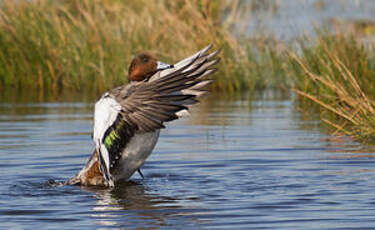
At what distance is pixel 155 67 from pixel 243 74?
9.52 meters

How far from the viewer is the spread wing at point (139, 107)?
712 cm

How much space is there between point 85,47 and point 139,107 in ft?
35.0

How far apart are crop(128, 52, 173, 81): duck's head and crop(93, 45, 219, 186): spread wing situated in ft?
1.24

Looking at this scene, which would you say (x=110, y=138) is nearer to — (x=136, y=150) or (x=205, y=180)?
(x=136, y=150)

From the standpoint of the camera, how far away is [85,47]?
17.7 metres

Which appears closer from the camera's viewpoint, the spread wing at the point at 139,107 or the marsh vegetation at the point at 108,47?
the spread wing at the point at 139,107

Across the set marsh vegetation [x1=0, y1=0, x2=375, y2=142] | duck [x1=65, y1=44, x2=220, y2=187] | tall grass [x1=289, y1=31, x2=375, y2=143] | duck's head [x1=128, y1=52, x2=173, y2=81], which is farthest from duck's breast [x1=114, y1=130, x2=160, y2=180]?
marsh vegetation [x1=0, y1=0, x2=375, y2=142]

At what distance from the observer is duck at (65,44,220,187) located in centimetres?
714

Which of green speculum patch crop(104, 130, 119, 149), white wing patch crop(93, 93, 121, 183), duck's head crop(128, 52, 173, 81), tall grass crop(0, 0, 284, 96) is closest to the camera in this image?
white wing patch crop(93, 93, 121, 183)

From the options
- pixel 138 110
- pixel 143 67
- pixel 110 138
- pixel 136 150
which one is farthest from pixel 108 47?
pixel 138 110

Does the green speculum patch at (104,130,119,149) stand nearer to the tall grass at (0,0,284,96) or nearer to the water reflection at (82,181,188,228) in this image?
the water reflection at (82,181,188,228)

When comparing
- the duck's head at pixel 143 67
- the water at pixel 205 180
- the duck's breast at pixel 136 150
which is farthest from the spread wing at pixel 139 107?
the water at pixel 205 180

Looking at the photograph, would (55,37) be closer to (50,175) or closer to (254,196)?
(50,175)

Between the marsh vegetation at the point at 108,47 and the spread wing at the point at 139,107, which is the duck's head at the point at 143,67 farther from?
the marsh vegetation at the point at 108,47
